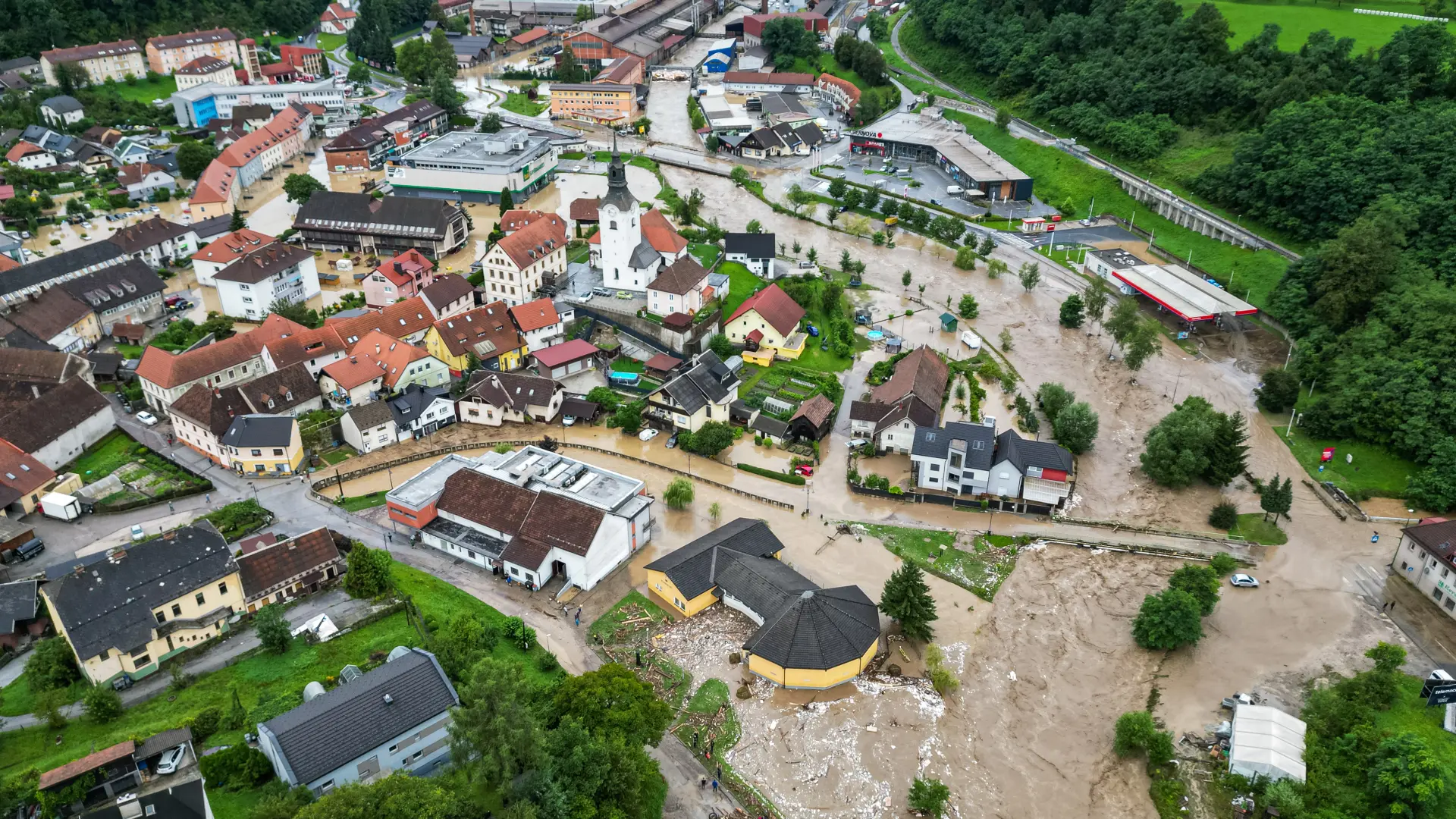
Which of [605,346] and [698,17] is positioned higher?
[698,17]

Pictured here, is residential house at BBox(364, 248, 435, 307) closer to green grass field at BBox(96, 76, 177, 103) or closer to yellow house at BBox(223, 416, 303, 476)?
yellow house at BBox(223, 416, 303, 476)

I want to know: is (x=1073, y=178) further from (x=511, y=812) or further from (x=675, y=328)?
(x=511, y=812)

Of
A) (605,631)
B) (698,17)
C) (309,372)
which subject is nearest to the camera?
(605,631)

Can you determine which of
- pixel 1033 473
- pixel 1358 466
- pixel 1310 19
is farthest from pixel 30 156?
pixel 1310 19

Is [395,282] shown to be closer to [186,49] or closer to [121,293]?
[121,293]

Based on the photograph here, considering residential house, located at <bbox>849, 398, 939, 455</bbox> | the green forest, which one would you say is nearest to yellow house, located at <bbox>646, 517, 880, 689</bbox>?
residential house, located at <bbox>849, 398, 939, 455</bbox>

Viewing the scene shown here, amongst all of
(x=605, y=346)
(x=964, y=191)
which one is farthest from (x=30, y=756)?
(x=964, y=191)
